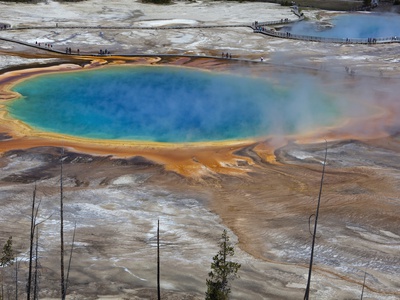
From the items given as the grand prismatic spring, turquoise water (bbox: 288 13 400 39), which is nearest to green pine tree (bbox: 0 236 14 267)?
the grand prismatic spring

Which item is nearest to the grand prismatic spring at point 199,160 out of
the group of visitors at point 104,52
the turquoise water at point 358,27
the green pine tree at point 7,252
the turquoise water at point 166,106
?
the turquoise water at point 166,106

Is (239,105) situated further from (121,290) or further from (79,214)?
(121,290)

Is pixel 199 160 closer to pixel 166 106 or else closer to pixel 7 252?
pixel 166 106

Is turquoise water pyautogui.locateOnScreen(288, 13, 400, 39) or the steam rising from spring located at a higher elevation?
turquoise water pyautogui.locateOnScreen(288, 13, 400, 39)

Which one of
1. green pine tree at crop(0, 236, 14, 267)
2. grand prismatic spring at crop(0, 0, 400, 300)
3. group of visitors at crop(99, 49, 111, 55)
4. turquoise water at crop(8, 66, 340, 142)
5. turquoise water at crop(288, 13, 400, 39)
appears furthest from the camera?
turquoise water at crop(288, 13, 400, 39)

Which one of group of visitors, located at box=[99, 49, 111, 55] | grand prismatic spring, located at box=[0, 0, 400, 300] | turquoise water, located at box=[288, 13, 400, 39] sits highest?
turquoise water, located at box=[288, 13, 400, 39]

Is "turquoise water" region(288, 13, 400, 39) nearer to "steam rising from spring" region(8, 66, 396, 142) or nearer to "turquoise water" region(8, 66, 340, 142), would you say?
"steam rising from spring" region(8, 66, 396, 142)

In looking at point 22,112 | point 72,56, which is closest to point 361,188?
point 22,112
